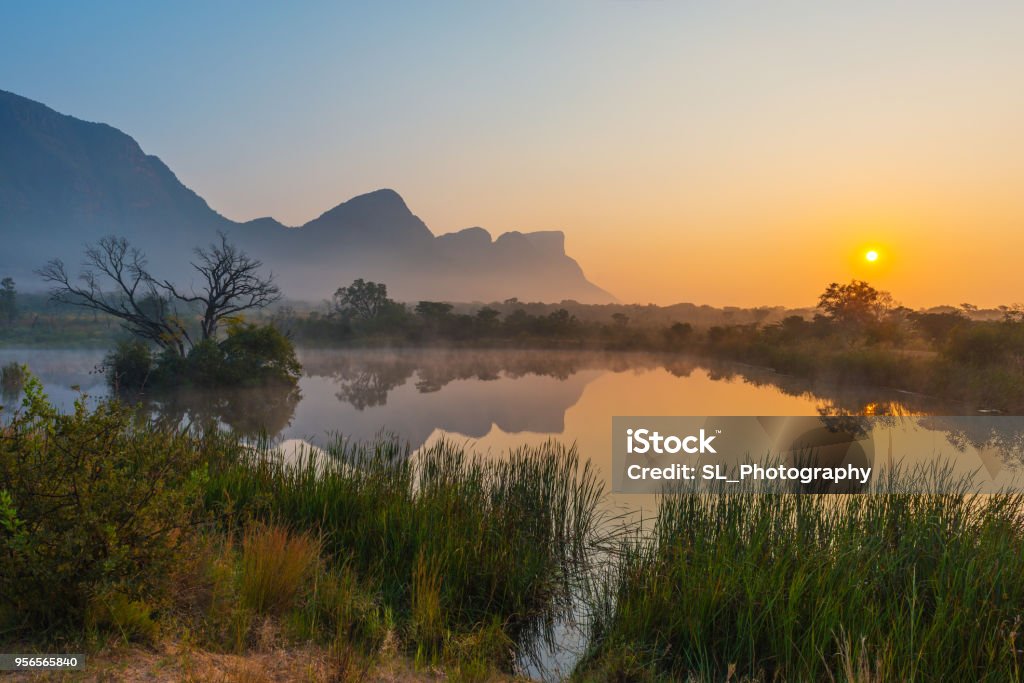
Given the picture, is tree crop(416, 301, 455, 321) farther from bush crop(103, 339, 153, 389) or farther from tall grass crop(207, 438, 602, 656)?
tall grass crop(207, 438, 602, 656)

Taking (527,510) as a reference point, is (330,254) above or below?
above

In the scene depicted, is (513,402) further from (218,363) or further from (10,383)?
(10,383)

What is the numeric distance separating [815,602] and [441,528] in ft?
10.2

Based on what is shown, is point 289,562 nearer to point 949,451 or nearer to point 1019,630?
point 1019,630

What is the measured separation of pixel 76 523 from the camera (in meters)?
3.91

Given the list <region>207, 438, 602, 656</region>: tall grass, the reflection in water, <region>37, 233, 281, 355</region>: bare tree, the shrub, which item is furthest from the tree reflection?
<region>207, 438, 602, 656</region>: tall grass

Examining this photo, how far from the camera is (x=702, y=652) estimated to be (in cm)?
471

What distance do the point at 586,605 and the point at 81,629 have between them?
3.90 metres

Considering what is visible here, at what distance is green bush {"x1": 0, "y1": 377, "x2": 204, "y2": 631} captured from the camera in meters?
3.81

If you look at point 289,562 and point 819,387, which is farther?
point 819,387

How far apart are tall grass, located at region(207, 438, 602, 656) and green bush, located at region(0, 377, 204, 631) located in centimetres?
108

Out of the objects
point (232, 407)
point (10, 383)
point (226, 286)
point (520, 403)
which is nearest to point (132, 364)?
point (10, 383)

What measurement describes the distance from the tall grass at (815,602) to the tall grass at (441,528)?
2.65ft

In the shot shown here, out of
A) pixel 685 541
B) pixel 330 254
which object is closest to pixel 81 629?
pixel 685 541
